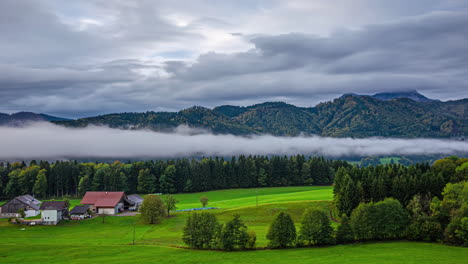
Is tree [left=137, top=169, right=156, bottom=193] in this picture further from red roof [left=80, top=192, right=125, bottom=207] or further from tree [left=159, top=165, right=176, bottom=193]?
red roof [left=80, top=192, right=125, bottom=207]

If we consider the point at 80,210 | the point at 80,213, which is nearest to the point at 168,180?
the point at 80,210

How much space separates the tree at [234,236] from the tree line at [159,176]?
9866 cm

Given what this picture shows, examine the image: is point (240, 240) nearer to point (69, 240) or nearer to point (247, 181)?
point (69, 240)

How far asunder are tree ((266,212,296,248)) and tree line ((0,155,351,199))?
10044 centimetres

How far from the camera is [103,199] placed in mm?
109438

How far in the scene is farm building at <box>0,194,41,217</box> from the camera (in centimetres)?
10200

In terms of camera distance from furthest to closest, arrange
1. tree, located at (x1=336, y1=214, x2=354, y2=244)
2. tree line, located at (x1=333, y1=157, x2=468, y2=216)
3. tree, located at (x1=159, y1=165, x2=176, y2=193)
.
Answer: tree, located at (x1=159, y1=165, x2=176, y2=193)
tree line, located at (x1=333, y1=157, x2=468, y2=216)
tree, located at (x1=336, y1=214, x2=354, y2=244)

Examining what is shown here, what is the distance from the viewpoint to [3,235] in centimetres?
7950

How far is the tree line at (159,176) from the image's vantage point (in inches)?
5764

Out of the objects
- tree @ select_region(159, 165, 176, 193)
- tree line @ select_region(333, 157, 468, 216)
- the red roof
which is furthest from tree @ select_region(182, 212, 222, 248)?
tree @ select_region(159, 165, 176, 193)

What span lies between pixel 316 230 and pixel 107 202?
68.2m

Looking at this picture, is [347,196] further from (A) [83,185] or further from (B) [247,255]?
(A) [83,185]

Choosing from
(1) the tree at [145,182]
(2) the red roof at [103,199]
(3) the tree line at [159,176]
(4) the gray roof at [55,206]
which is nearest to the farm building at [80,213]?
(4) the gray roof at [55,206]

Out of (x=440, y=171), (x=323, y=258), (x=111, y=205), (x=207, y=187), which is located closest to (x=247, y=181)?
(x=207, y=187)
